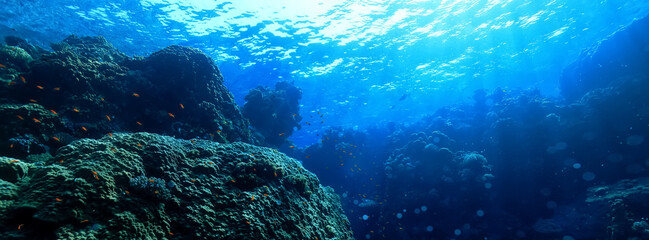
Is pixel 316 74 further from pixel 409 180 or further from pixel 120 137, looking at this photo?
pixel 120 137

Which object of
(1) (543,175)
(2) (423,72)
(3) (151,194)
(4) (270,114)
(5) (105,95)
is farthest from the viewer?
(2) (423,72)

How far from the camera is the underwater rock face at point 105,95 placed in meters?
7.66

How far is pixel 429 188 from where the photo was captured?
1490 cm

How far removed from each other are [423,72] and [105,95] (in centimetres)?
2868

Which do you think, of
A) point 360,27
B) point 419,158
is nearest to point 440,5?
point 360,27

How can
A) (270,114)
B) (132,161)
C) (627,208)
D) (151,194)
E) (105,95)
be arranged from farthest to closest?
(270,114) < (627,208) < (105,95) < (132,161) < (151,194)

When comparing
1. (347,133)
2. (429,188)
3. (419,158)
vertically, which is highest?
(347,133)

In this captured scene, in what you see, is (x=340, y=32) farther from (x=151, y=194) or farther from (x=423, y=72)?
(x=151, y=194)

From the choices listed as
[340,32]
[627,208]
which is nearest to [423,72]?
[340,32]

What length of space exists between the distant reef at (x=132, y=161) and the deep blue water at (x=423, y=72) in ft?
20.7

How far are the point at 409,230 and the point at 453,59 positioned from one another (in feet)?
65.3

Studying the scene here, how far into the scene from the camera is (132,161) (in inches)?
214

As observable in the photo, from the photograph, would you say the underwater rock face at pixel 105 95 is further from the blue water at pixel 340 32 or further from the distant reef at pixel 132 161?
the blue water at pixel 340 32

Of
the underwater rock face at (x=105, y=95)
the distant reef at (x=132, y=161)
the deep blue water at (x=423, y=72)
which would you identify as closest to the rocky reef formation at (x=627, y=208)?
the deep blue water at (x=423, y=72)
